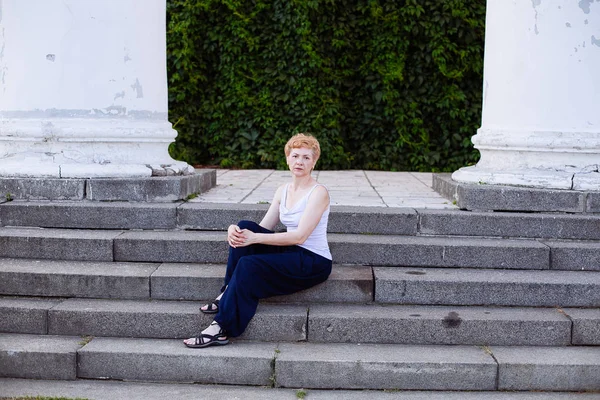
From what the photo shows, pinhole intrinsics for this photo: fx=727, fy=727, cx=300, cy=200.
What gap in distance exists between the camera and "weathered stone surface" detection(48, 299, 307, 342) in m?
4.14

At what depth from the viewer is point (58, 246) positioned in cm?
485

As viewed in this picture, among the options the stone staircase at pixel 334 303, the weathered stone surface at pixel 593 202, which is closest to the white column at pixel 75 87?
the stone staircase at pixel 334 303

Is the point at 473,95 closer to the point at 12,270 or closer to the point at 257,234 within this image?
the point at 257,234

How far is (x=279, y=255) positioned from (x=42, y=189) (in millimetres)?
2211

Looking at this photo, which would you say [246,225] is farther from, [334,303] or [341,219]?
[341,219]

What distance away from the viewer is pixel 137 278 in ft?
14.6

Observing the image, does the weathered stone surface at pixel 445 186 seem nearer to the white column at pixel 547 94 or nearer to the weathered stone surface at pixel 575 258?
the white column at pixel 547 94

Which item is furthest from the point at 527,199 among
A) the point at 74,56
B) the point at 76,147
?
A: the point at 74,56

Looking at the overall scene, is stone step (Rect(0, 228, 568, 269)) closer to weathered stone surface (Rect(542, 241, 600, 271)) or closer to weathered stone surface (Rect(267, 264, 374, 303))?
weathered stone surface (Rect(542, 241, 600, 271))

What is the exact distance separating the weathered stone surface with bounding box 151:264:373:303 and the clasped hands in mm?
410

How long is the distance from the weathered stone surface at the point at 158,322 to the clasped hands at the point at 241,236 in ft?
1.37

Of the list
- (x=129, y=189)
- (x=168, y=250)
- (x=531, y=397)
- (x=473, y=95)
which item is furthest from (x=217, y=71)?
(x=531, y=397)

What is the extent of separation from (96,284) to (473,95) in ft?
19.9

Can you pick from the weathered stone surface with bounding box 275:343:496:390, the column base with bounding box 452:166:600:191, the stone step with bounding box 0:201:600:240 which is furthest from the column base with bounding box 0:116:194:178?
the column base with bounding box 452:166:600:191
